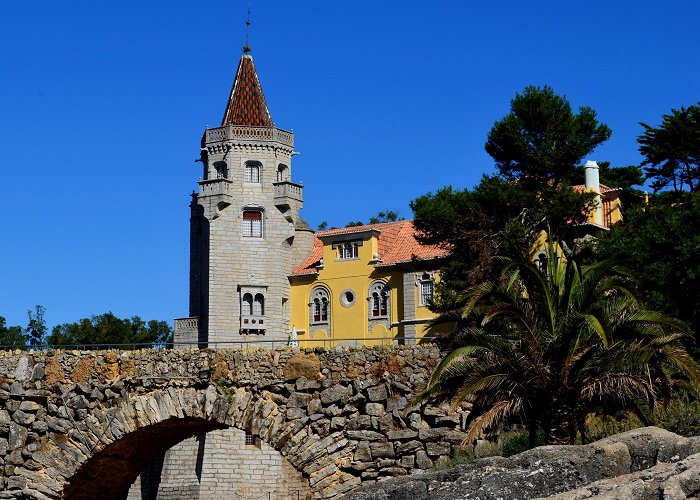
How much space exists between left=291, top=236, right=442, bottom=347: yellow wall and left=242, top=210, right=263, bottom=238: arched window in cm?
386

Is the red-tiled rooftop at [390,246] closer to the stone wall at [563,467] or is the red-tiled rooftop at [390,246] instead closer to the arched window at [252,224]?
the arched window at [252,224]

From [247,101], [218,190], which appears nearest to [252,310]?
[218,190]

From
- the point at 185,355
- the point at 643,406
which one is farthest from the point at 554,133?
the point at 643,406

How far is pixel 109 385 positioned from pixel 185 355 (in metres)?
1.82

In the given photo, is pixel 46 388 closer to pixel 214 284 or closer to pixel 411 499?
pixel 411 499

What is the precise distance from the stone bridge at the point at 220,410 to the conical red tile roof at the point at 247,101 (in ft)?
119

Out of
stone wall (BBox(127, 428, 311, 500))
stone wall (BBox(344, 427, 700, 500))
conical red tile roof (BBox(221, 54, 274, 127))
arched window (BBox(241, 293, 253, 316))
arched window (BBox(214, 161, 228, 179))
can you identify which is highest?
conical red tile roof (BBox(221, 54, 274, 127))

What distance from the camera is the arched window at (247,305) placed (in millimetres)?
57875

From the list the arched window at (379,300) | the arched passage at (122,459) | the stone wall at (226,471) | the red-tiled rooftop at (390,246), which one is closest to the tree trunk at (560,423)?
the arched passage at (122,459)

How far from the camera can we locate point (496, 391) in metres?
20.1

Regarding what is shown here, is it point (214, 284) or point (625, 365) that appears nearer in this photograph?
point (625, 365)

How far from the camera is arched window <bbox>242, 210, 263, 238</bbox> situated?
59.4 meters

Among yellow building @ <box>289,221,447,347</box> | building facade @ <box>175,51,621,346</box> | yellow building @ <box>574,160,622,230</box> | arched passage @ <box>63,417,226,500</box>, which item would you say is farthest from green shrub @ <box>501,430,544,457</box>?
yellow building @ <box>289,221,447,347</box>

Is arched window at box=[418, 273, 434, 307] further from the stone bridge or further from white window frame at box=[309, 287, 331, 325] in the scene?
the stone bridge
